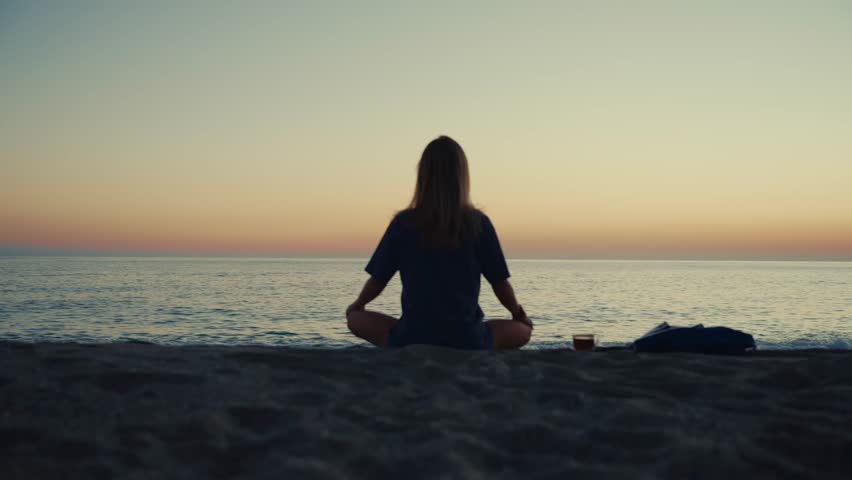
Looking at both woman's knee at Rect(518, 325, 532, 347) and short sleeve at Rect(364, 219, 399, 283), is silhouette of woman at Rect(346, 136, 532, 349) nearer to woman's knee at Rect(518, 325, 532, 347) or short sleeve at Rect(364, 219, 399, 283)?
short sleeve at Rect(364, 219, 399, 283)

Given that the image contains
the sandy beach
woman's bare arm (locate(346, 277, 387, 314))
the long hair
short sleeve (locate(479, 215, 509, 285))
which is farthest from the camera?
woman's bare arm (locate(346, 277, 387, 314))

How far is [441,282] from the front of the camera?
156 inches

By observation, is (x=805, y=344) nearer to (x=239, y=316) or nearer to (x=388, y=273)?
(x=388, y=273)

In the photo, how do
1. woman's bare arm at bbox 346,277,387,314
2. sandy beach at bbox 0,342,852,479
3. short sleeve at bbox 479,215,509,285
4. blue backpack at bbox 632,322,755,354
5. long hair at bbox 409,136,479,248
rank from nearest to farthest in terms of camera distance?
1. sandy beach at bbox 0,342,852,479
2. long hair at bbox 409,136,479,248
3. short sleeve at bbox 479,215,509,285
4. woman's bare arm at bbox 346,277,387,314
5. blue backpack at bbox 632,322,755,354

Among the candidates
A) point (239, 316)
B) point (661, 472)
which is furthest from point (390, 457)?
point (239, 316)

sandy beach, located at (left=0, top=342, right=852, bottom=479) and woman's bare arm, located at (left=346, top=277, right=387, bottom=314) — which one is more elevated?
woman's bare arm, located at (left=346, top=277, right=387, bottom=314)

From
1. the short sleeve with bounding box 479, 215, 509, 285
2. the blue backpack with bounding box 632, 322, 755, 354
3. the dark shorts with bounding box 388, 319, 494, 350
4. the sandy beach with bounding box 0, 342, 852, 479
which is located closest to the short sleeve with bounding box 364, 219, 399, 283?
the dark shorts with bounding box 388, 319, 494, 350

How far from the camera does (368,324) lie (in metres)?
4.28

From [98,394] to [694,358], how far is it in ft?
10.5

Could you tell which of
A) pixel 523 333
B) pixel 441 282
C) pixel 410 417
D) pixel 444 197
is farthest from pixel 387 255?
pixel 410 417

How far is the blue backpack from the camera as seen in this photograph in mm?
4383

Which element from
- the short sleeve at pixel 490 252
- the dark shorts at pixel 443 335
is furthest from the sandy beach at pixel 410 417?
the short sleeve at pixel 490 252

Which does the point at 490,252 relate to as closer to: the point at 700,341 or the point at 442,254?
the point at 442,254

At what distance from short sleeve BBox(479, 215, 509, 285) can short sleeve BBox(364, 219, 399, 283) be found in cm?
59
